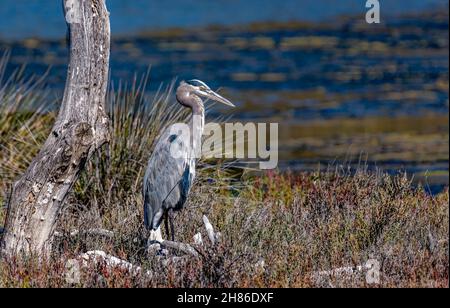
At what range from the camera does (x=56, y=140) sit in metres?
6.66

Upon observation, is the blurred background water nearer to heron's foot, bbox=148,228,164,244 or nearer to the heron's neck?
the heron's neck

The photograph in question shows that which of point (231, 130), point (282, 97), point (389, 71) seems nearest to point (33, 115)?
point (231, 130)

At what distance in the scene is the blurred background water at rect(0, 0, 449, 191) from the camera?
1523 cm

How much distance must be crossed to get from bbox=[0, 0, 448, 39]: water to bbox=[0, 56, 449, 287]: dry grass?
69.5ft

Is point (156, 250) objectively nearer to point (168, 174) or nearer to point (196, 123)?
point (168, 174)

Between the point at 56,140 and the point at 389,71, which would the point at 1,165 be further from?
the point at 389,71

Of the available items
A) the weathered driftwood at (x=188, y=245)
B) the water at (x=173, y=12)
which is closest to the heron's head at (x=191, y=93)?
the weathered driftwood at (x=188, y=245)

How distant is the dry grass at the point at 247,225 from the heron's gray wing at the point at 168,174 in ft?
0.81

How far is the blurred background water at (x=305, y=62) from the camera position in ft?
50.0

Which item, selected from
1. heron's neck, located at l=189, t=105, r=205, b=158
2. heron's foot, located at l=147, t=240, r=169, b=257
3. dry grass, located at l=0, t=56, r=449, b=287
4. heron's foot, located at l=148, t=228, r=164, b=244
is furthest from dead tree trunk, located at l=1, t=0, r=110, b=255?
heron's neck, located at l=189, t=105, r=205, b=158

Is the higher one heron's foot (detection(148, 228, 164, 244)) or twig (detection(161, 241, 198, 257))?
heron's foot (detection(148, 228, 164, 244))

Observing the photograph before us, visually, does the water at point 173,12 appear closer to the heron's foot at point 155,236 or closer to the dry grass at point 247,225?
the dry grass at point 247,225

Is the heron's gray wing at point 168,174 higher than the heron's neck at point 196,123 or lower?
lower

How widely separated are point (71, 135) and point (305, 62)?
17519mm
